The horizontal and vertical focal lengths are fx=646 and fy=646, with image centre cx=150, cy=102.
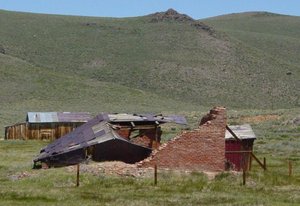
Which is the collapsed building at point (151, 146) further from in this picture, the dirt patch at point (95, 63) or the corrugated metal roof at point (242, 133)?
the dirt patch at point (95, 63)

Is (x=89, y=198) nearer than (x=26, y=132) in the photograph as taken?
Yes

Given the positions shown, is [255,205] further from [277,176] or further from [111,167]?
[111,167]

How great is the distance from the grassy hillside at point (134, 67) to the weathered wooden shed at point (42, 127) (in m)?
18.0

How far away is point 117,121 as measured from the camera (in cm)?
3089

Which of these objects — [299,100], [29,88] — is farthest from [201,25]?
[29,88]

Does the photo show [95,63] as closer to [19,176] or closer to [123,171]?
[19,176]

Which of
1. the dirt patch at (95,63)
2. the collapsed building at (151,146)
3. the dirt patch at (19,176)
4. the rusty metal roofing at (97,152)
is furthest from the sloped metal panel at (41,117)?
the dirt patch at (95,63)

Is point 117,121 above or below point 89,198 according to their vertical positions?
above

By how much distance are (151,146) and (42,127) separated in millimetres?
25604

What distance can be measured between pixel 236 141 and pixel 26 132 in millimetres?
28128

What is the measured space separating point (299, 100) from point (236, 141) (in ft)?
257

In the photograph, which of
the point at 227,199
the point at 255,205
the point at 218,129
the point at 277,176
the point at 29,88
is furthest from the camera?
the point at 29,88

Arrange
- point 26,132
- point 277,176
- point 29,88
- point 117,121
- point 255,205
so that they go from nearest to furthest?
1. point 255,205
2. point 277,176
3. point 117,121
4. point 26,132
5. point 29,88

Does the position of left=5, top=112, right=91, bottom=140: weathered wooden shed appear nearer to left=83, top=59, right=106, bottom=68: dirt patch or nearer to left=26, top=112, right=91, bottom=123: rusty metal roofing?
left=26, top=112, right=91, bottom=123: rusty metal roofing
